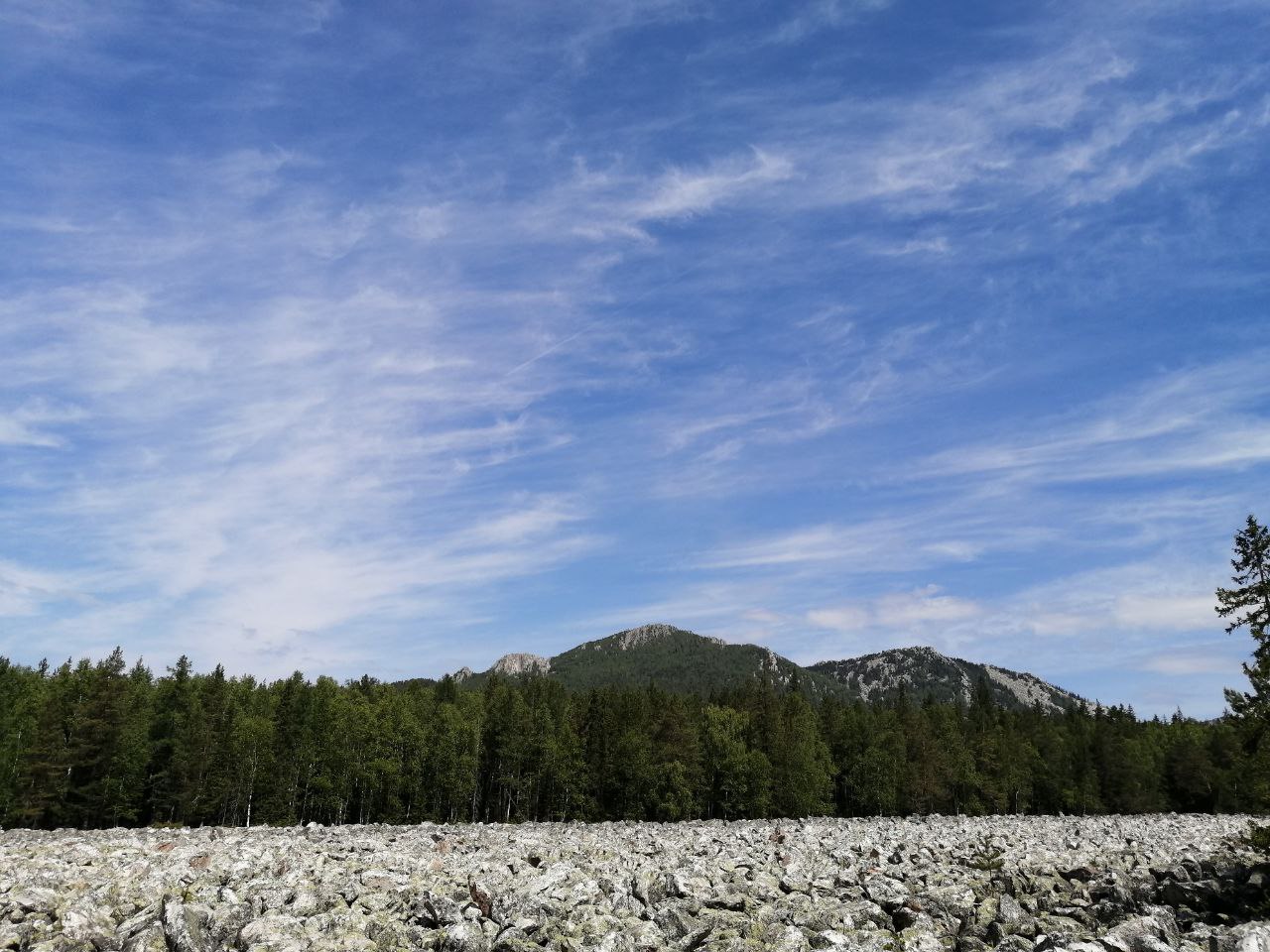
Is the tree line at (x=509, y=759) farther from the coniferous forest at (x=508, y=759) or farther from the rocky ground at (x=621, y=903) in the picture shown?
the rocky ground at (x=621, y=903)

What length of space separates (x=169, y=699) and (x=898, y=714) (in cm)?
10952

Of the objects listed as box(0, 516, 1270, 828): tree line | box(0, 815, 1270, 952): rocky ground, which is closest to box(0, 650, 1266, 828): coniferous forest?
box(0, 516, 1270, 828): tree line

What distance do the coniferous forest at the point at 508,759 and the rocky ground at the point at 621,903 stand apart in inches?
2235

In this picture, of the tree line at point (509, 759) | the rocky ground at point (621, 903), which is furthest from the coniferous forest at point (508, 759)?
the rocky ground at point (621, 903)

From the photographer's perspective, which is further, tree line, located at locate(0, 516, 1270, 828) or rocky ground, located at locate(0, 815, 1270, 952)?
tree line, located at locate(0, 516, 1270, 828)

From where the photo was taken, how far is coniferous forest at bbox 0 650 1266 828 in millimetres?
79312

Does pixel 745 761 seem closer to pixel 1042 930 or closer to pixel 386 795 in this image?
pixel 386 795

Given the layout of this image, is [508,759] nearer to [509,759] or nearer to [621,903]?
[509,759]

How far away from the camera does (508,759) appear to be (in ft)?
331

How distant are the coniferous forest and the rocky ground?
56760 mm

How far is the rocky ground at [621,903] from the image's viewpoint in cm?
1820

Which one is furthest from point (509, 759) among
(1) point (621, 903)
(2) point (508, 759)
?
(1) point (621, 903)

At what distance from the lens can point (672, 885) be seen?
23031 millimetres

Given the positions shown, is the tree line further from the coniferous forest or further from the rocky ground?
the rocky ground
